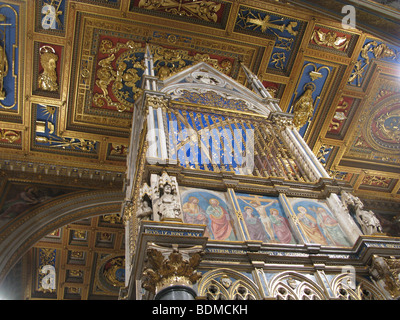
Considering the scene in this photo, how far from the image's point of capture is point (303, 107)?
456 inches

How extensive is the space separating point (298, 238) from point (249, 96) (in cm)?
414

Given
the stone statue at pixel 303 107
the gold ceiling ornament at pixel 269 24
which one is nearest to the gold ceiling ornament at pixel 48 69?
the gold ceiling ornament at pixel 269 24

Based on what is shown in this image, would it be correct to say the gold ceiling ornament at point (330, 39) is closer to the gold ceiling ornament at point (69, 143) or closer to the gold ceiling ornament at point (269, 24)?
the gold ceiling ornament at point (269, 24)

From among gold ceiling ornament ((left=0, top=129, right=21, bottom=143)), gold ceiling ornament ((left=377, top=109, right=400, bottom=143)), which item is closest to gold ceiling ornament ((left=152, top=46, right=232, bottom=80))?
gold ceiling ornament ((left=0, top=129, right=21, bottom=143))

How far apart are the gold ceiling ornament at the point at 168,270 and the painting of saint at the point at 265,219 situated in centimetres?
141

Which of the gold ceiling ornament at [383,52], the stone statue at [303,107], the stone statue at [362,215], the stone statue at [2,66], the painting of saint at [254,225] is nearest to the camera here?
the painting of saint at [254,225]

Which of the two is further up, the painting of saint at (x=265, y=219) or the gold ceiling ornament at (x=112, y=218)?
the gold ceiling ornament at (x=112, y=218)

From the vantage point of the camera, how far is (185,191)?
5.99 metres

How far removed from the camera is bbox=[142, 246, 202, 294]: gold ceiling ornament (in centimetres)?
438

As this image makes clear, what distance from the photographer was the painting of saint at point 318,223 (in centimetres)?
596

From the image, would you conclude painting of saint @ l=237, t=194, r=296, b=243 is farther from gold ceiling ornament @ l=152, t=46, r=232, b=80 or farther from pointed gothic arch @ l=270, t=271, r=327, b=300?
gold ceiling ornament @ l=152, t=46, r=232, b=80
